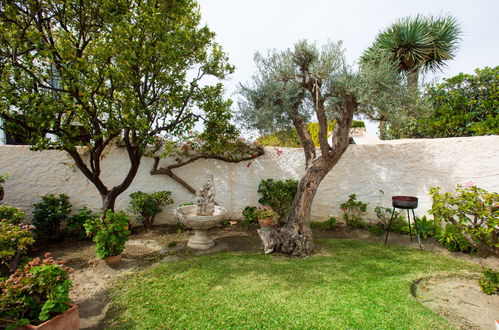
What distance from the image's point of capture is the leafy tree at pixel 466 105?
6.49 m

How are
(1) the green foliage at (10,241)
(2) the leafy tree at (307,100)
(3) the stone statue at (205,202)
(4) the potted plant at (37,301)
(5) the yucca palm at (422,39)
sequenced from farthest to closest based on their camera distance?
(5) the yucca palm at (422,39)
(3) the stone statue at (205,202)
(2) the leafy tree at (307,100)
(1) the green foliage at (10,241)
(4) the potted plant at (37,301)

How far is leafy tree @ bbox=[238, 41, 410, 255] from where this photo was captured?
4.98 meters

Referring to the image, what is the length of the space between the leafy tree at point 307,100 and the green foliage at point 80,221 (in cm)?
411

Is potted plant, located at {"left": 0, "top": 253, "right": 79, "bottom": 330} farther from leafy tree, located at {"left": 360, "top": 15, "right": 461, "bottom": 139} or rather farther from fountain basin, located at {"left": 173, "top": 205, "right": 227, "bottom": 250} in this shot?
leafy tree, located at {"left": 360, "top": 15, "right": 461, "bottom": 139}

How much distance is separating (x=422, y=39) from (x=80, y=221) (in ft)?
37.6

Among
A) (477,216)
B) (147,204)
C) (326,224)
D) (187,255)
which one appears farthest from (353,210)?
(147,204)

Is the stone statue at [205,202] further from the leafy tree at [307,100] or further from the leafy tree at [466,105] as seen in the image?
the leafy tree at [466,105]

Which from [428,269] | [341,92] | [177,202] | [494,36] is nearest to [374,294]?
[428,269]

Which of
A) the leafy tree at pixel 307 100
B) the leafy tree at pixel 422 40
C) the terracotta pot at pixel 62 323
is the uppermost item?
the leafy tree at pixel 422 40

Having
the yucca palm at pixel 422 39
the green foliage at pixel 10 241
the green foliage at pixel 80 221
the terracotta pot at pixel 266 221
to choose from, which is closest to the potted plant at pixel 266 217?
the terracotta pot at pixel 266 221

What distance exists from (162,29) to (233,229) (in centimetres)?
486

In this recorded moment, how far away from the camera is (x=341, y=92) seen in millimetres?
5156

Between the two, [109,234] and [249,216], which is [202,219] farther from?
[249,216]

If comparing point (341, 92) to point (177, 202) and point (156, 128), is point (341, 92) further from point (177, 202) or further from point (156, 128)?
point (177, 202)
